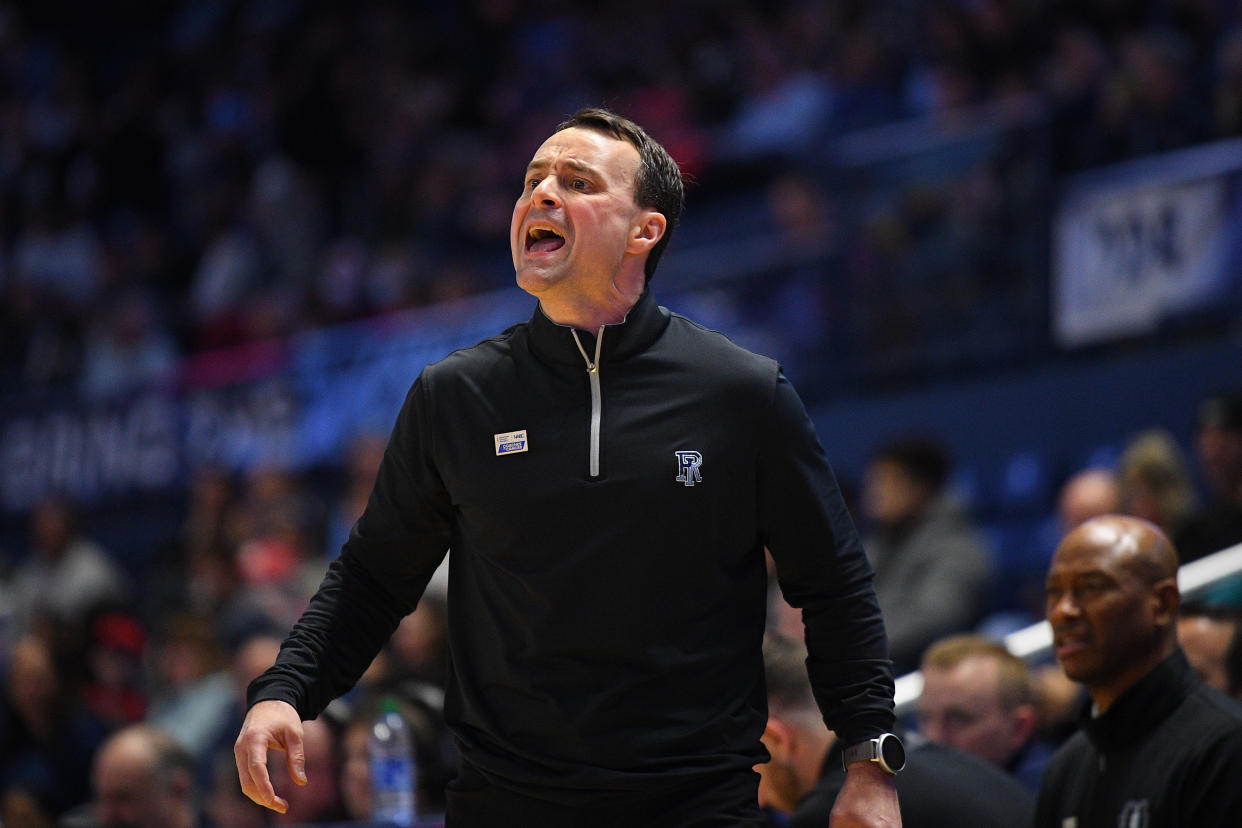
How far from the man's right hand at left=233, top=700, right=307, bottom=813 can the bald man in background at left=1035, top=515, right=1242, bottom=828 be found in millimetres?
1700

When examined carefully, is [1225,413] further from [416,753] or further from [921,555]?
[416,753]

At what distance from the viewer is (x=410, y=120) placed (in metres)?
12.2

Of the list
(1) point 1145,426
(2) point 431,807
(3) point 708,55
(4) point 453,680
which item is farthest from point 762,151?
(4) point 453,680

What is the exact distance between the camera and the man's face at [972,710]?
416 centimetres

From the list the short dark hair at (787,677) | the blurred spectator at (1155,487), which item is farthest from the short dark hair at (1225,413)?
the short dark hair at (787,677)

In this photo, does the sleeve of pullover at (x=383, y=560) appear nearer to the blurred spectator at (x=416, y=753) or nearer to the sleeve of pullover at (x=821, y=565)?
the sleeve of pullover at (x=821, y=565)

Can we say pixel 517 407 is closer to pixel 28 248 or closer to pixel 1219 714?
pixel 1219 714

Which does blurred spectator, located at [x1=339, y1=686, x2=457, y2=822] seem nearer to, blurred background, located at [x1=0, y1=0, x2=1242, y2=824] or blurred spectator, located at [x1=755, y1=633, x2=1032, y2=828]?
blurred background, located at [x1=0, y1=0, x2=1242, y2=824]

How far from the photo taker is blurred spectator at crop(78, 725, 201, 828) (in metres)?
5.11

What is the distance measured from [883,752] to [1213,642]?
1.94 meters

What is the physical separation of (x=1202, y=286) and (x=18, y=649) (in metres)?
5.20

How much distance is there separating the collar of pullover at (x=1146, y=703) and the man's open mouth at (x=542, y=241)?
157 cm

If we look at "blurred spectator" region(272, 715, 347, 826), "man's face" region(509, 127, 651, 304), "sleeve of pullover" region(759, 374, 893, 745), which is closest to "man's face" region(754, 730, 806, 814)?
"sleeve of pullover" region(759, 374, 893, 745)

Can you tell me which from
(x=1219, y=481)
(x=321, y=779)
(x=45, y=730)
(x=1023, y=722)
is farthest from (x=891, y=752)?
(x=45, y=730)
